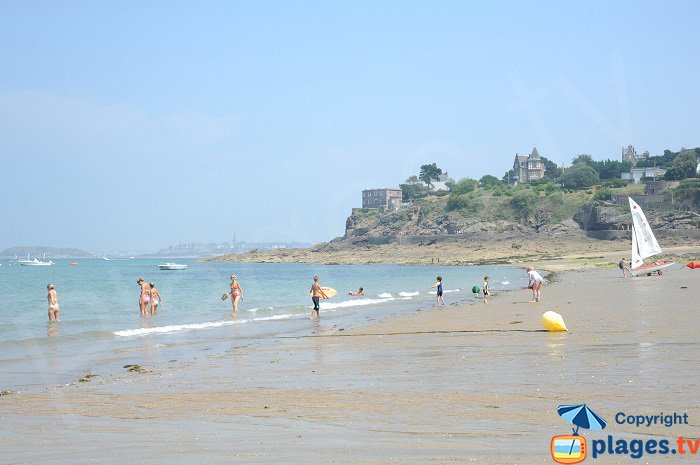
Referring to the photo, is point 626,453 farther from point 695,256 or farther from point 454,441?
point 695,256

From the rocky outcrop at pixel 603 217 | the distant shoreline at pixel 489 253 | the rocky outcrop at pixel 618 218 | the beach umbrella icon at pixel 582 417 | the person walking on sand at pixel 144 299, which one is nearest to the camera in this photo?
the beach umbrella icon at pixel 582 417

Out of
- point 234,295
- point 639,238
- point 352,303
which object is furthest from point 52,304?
point 639,238

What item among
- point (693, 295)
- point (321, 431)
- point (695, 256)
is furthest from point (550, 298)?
point (695, 256)

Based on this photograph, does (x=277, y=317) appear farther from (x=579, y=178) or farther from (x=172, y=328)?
(x=579, y=178)

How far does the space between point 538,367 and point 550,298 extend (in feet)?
57.2

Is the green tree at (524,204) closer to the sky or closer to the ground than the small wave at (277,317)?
closer to the sky

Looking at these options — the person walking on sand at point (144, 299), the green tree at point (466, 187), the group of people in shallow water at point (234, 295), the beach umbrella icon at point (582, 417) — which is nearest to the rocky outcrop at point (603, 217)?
the green tree at point (466, 187)

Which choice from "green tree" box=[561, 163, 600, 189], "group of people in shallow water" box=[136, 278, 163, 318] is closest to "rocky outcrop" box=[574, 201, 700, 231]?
"green tree" box=[561, 163, 600, 189]

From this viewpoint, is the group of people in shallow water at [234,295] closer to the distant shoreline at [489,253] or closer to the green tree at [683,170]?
the distant shoreline at [489,253]

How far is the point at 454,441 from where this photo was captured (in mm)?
6590

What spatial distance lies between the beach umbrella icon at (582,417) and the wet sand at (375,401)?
0.33 ft

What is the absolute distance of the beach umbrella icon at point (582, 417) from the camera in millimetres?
6766

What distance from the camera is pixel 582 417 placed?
6910 mm

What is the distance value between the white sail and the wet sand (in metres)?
26.5
